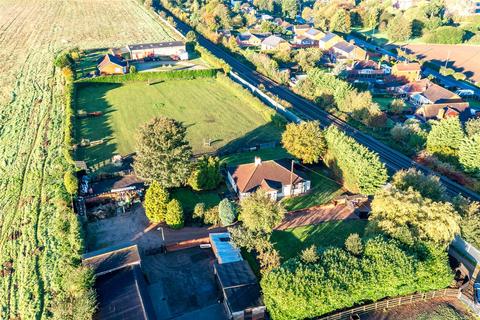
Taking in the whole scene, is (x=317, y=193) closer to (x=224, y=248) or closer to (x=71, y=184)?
(x=224, y=248)

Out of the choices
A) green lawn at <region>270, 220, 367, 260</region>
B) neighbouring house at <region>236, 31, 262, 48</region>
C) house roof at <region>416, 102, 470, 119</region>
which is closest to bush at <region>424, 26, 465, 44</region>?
neighbouring house at <region>236, 31, 262, 48</region>

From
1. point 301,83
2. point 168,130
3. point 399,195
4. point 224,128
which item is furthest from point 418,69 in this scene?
point 168,130

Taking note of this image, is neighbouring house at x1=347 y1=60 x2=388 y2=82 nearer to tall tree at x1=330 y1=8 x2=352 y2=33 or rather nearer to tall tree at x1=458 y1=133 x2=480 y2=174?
tall tree at x1=458 y1=133 x2=480 y2=174

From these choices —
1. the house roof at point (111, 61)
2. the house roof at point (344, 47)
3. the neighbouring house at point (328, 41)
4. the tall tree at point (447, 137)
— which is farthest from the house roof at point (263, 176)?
the neighbouring house at point (328, 41)

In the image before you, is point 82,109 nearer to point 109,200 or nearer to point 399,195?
point 109,200

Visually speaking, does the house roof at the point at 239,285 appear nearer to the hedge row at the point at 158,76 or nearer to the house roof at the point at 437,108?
the house roof at the point at 437,108

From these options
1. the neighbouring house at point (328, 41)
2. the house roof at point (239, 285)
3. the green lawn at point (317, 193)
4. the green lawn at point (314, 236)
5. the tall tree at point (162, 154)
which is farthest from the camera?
the neighbouring house at point (328, 41)
